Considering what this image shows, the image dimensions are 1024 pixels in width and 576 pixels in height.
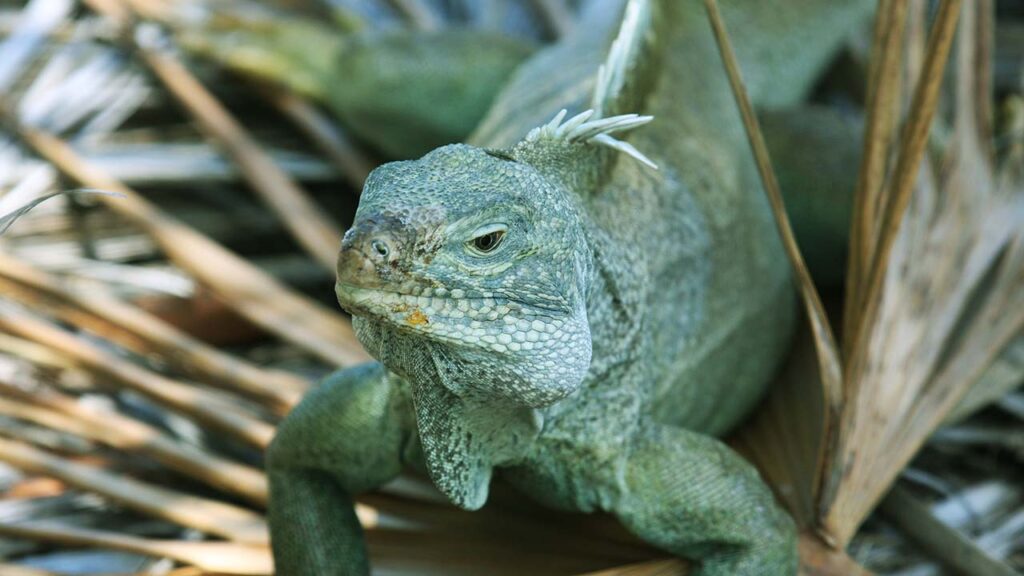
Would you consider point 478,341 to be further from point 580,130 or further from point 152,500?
point 152,500

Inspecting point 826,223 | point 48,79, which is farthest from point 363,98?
point 826,223

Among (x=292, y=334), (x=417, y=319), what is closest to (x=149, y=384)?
(x=292, y=334)

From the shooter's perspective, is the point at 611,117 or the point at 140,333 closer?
the point at 611,117

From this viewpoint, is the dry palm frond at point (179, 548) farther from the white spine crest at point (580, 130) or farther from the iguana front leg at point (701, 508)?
the white spine crest at point (580, 130)

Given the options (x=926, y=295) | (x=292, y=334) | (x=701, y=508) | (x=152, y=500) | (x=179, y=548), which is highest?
(x=292, y=334)

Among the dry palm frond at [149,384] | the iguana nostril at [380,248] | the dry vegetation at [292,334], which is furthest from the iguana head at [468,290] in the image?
the dry palm frond at [149,384]

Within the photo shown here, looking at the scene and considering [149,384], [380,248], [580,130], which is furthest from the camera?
[149,384]
